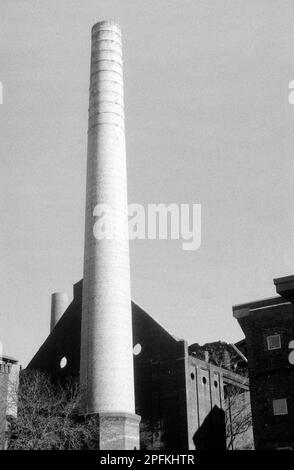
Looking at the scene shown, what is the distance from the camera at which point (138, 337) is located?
35750mm

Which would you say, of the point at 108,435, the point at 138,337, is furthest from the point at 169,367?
the point at 108,435

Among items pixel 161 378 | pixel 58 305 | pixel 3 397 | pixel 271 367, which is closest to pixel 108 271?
pixel 3 397

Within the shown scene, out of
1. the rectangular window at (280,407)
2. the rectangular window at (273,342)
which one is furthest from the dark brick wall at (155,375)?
the rectangular window at (280,407)

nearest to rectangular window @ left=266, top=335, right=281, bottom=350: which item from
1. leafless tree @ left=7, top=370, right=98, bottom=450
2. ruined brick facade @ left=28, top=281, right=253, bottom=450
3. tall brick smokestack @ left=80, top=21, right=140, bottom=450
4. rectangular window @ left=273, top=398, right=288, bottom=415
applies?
rectangular window @ left=273, top=398, right=288, bottom=415

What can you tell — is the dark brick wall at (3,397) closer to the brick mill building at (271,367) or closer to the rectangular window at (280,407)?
the brick mill building at (271,367)

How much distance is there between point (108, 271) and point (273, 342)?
28.0 feet

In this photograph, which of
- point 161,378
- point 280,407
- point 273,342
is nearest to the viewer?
point 280,407

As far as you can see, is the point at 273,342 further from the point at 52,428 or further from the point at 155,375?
the point at 52,428

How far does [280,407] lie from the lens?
93.4ft

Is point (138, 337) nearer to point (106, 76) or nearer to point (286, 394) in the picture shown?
point (286, 394)

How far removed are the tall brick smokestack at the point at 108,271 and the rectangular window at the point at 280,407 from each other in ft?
21.0

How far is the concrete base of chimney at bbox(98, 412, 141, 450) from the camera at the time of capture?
25.8 metres

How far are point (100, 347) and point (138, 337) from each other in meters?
8.46

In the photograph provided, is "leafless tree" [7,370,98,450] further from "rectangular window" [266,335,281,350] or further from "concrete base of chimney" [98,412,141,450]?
"rectangular window" [266,335,281,350]
